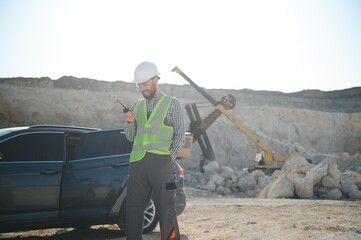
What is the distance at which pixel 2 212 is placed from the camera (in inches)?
203

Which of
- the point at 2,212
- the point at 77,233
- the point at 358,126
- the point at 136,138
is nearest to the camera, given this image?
the point at 136,138

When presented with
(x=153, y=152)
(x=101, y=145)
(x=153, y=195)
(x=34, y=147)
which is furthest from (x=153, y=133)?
(x=34, y=147)

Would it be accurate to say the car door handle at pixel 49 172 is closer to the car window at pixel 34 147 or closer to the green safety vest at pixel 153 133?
the car window at pixel 34 147

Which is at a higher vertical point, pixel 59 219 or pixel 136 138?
pixel 136 138

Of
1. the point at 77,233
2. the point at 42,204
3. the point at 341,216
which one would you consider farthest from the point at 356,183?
the point at 42,204

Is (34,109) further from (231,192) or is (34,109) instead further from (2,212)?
(2,212)

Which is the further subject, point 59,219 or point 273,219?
point 273,219

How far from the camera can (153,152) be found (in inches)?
136

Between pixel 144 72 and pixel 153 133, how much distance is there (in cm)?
58

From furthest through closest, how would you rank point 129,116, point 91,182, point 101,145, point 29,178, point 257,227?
point 257,227
point 101,145
point 91,182
point 29,178
point 129,116

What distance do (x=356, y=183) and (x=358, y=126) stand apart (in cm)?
3097

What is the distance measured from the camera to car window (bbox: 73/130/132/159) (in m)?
5.98

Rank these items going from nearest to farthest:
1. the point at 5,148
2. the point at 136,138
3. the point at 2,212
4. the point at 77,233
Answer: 1. the point at 136,138
2. the point at 2,212
3. the point at 5,148
4. the point at 77,233

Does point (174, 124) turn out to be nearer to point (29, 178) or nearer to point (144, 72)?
point (144, 72)
